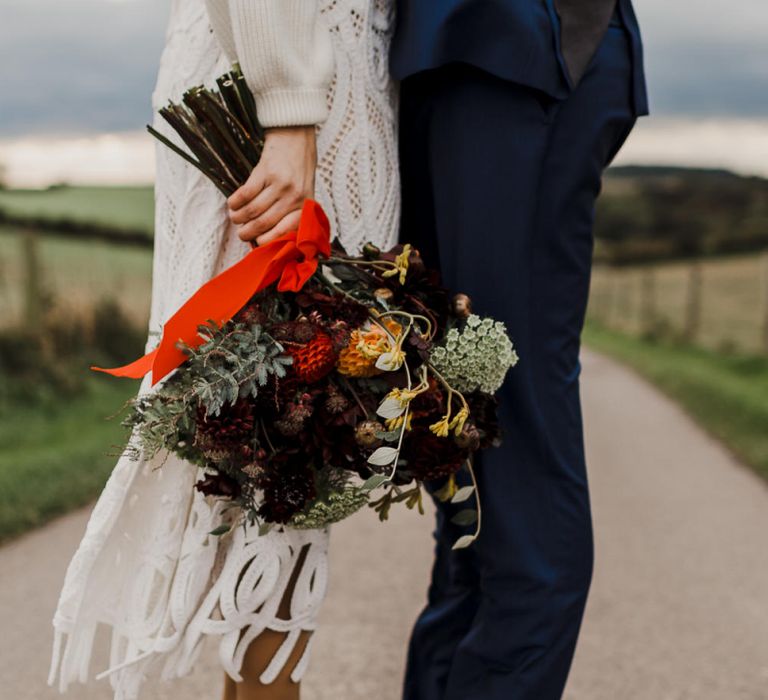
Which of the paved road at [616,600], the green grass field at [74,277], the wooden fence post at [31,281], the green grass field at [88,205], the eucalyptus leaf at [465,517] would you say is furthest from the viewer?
the green grass field at [88,205]

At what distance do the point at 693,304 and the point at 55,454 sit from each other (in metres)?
10.3

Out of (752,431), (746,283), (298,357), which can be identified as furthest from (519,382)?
(746,283)

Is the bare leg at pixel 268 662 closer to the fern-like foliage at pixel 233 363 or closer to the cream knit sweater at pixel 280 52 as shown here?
the fern-like foliage at pixel 233 363

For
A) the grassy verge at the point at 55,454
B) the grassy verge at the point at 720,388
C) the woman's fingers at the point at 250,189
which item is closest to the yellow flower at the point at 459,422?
the woman's fingers at the point at 250,189

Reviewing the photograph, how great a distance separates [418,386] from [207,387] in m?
0.29

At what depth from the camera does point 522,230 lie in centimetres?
138

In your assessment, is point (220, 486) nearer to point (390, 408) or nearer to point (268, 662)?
point (390, 408)

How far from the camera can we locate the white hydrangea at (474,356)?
4.12 ft

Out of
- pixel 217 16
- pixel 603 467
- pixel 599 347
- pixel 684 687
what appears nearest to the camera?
pixel 217 16

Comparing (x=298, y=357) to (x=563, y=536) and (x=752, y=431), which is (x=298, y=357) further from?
(x=752, y=431)

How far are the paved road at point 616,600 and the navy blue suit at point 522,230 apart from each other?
38.0 inches

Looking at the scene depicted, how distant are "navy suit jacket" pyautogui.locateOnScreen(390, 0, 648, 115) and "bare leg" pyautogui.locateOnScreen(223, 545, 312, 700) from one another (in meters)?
0.82

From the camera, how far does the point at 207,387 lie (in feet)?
3.83

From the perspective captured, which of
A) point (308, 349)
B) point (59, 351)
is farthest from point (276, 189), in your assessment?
point (59, 351)
